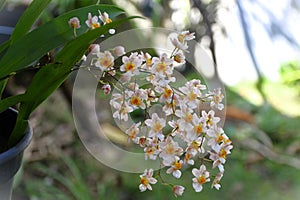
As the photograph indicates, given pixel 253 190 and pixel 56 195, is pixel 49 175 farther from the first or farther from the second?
pixel 253 190

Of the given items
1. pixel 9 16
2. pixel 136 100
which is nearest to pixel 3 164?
pixel 136 100

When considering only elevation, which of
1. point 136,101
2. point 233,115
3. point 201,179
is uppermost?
point 136,101

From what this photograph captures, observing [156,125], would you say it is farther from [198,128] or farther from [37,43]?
[37,43]

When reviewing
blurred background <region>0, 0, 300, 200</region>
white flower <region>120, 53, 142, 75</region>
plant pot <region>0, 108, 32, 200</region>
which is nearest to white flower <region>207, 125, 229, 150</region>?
white flower <region>120, 53, 142, 75</region>

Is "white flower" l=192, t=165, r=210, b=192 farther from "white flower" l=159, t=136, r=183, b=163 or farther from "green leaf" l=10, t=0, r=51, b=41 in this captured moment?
"green leaf" l=10, t=0, r=51, b=41

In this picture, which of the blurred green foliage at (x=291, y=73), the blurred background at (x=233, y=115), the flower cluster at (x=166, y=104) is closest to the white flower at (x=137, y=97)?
the flower cluster at (x=166, y=104)

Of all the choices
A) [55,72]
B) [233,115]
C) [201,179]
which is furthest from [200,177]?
[233,115]

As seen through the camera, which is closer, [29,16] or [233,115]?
[29,16]

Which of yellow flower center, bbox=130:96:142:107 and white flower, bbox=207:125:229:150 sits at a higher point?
yellow flower center, bbox=130:96:142:107
